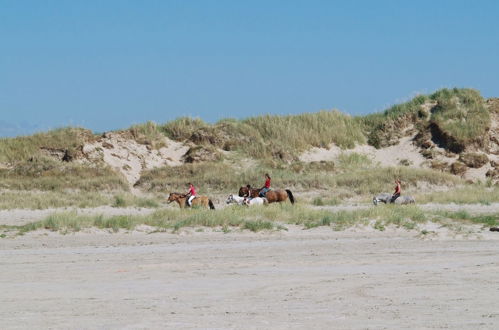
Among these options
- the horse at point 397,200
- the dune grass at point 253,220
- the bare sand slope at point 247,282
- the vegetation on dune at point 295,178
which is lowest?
the bare sand slope at point 247,282

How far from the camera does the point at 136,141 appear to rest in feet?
124

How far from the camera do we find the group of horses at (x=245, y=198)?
24.1m

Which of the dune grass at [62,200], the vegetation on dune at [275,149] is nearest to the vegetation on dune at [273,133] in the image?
the vegetation on dune at [275,149]

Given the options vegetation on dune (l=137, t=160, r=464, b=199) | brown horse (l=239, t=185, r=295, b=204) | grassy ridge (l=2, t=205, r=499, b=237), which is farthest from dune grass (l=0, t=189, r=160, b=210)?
grassy ridge (l=2, t=205, r=499, b=237)

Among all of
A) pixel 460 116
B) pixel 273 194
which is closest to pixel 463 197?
pixel 273 194

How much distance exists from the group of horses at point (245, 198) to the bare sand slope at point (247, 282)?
6.25m

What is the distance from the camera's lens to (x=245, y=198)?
25562 millimetres

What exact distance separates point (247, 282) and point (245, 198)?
543 inches

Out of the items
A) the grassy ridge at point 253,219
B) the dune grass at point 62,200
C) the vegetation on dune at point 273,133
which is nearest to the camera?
the grassy ridge at point 253,219

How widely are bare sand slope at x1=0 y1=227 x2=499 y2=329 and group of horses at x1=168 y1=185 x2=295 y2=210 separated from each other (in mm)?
6250

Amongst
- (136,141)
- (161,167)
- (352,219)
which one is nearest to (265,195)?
(352,219)

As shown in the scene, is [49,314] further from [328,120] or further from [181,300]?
[328,120]

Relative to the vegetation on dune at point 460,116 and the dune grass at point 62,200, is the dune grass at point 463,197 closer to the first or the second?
the dune grass at point 62,200

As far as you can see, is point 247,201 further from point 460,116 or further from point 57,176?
point 460,116
